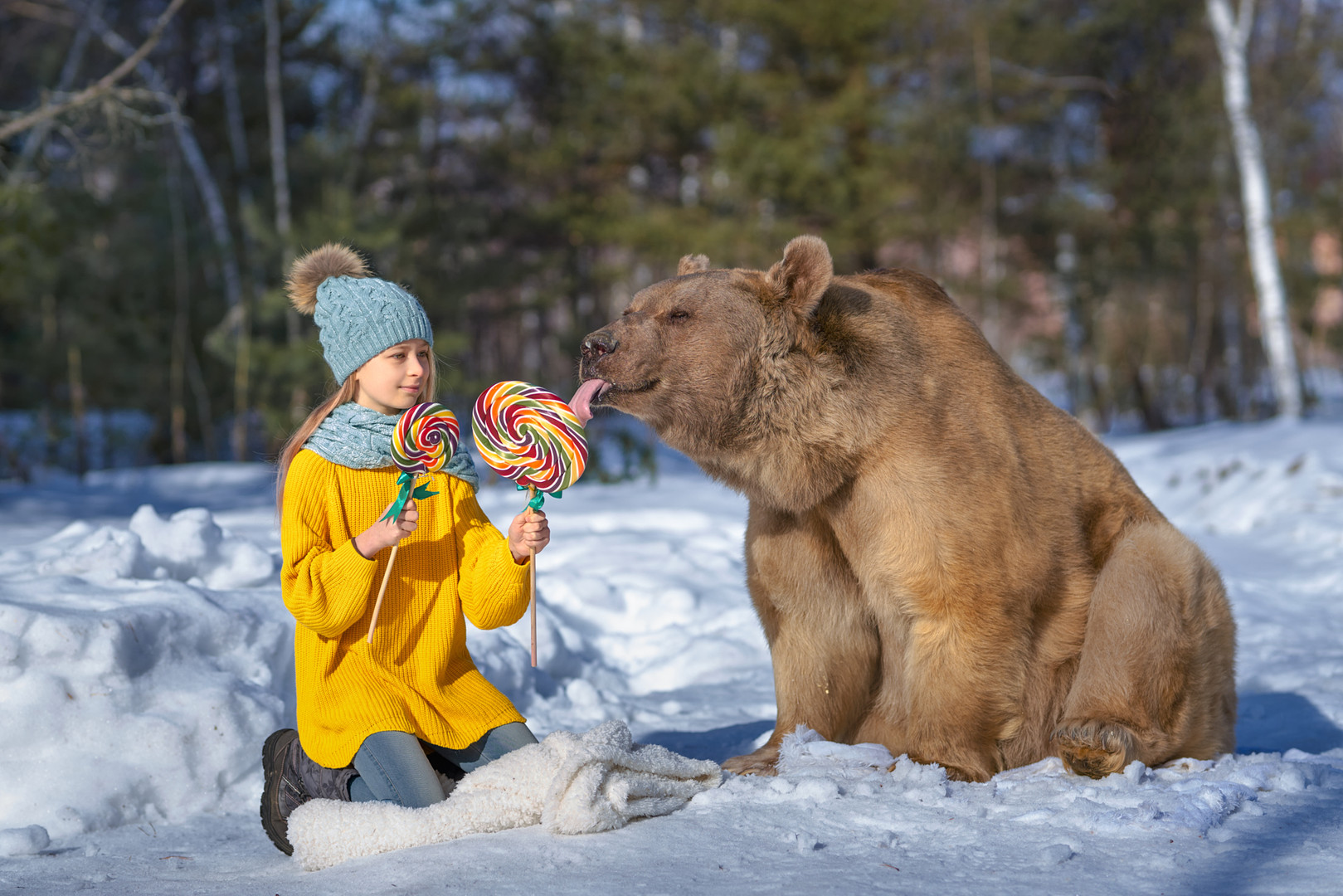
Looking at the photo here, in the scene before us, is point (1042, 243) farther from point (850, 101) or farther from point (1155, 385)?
point (850, 101)

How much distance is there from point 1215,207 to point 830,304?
17.7 meters

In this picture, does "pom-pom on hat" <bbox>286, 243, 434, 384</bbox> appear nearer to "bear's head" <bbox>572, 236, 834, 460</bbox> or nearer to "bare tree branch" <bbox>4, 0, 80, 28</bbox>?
"bear's head" <bbox>572, 236, 834, 460</bbox>

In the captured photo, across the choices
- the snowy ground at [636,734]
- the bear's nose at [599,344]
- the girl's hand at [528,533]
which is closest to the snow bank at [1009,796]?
the snowy ground at [636,734]

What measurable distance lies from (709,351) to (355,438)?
3.36ft

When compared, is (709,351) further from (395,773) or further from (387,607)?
(395,773)

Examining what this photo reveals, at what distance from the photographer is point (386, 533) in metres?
2.74

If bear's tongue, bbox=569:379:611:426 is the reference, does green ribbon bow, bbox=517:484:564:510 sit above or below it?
below

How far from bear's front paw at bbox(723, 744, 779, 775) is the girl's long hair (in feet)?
4.64

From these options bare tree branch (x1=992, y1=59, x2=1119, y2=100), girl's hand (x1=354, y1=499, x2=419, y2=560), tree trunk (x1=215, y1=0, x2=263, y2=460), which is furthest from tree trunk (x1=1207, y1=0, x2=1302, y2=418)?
girl's hand (x1=354, y1=499, x2=419, y2=560)

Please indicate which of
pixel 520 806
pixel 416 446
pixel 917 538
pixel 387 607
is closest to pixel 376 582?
pixel 387 607

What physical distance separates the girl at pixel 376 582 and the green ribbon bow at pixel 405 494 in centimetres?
2

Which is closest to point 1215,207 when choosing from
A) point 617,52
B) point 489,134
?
point 617,52

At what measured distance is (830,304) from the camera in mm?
3414

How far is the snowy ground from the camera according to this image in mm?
2443
